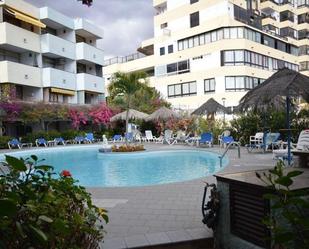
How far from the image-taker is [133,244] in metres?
4.63

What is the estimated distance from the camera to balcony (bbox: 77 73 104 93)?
32938 mm

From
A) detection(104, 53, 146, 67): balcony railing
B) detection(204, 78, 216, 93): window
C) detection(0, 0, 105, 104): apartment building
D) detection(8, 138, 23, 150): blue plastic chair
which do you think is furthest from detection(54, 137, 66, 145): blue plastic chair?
detection(104, 53, 146, 67): balcony railing

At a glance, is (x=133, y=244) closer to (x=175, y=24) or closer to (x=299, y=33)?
→ (x=175, y=24)

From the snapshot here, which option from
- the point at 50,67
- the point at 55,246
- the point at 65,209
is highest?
the point at 50,67

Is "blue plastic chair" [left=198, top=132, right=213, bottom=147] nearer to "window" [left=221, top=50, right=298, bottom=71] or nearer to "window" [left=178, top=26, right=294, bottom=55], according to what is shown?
"window" [left=221, top=50, right=298, bottom=71]

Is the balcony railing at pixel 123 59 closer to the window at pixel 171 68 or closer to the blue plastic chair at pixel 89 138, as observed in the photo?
the window at pixel 171 68

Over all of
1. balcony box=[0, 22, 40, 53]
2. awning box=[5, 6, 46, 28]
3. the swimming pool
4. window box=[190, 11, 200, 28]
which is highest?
window box=[190, 11, 200, 28]

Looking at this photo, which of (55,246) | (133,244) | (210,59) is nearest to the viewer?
(55,246)

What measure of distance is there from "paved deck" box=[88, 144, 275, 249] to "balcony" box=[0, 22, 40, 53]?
21.0 meters

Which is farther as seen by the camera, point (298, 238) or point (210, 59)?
point (210, 59)

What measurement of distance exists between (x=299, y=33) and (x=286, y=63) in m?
8.83

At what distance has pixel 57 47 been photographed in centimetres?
3017

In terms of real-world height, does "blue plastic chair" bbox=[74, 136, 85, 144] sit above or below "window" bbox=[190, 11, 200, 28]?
below

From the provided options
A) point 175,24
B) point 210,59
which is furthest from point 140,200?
point 175,24
